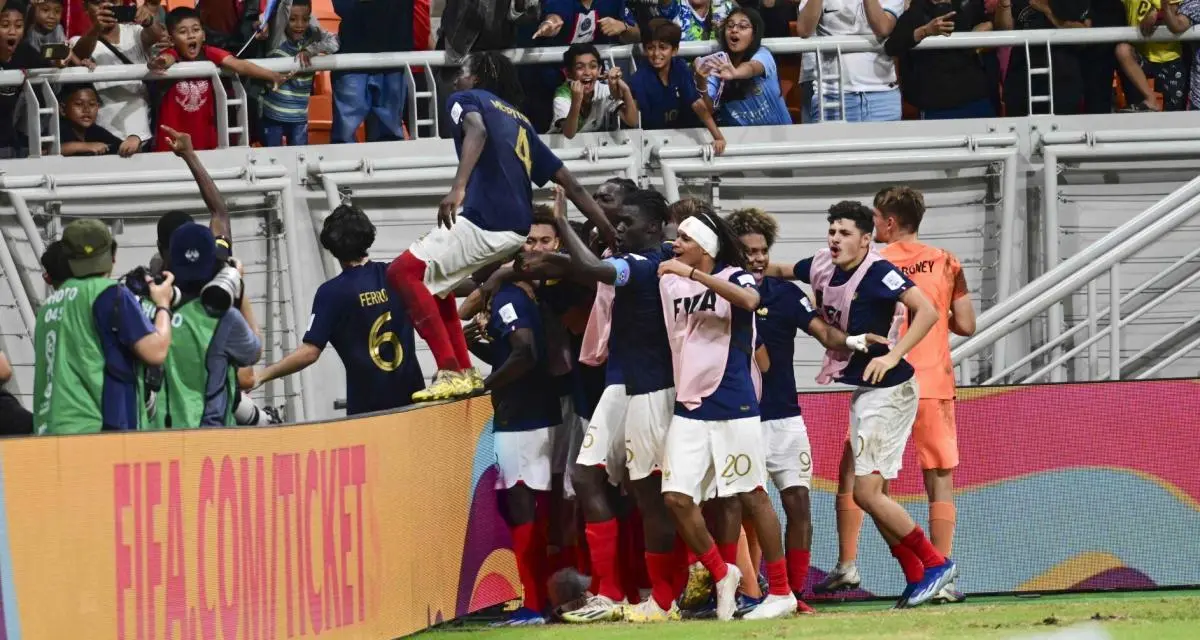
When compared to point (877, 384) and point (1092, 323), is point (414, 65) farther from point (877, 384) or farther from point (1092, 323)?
point (877, 384)

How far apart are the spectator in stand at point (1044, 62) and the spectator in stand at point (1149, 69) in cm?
36

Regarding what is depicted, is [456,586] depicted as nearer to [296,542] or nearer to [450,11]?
[296,542]

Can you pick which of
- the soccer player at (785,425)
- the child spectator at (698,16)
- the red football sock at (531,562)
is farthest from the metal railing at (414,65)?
the red football sock at (531,562)

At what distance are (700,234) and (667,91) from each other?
476 centimetres

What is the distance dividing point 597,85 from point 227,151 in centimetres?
269

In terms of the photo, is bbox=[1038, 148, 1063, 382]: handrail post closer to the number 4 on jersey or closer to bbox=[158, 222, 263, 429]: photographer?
the number 4 on jersey

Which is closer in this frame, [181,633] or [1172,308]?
[181,633]

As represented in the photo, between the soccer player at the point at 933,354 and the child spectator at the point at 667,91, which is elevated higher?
the child spectator at the point at 667,91

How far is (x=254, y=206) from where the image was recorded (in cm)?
1295

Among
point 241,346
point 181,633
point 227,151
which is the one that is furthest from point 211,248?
point 227,151

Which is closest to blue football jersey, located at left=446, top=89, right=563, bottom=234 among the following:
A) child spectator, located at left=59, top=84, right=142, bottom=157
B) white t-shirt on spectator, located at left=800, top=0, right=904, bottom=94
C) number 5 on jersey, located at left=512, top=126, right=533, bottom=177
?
number 5 on jersey, located at left=512, top=126, right=533, bottom=177

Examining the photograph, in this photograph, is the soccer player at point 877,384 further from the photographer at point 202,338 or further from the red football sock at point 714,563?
the photographer at point 202,338

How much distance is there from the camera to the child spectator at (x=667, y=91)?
43.0ft

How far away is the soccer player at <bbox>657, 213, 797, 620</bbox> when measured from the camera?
860 cm
